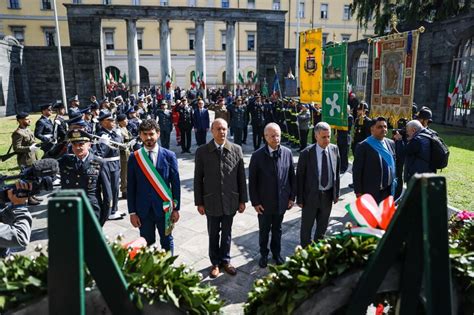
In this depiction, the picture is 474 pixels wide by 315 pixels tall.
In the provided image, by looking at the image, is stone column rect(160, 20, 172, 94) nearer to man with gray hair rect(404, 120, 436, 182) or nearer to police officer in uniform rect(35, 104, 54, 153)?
police officer in uniform rect(35, 104, 54, 153)

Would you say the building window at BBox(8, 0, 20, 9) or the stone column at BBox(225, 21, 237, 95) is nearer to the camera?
the stone column at BBox(225, 21, 237, 95)

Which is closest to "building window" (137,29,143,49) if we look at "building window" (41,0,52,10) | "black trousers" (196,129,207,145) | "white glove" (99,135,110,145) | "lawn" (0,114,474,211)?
"building window" (41,0,52,10)

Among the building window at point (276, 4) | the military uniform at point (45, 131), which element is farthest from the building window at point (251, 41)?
the military uniform at point (45, 131)

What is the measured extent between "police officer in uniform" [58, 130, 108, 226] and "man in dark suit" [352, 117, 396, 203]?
3558 millimetres

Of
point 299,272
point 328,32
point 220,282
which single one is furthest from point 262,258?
point 328,32

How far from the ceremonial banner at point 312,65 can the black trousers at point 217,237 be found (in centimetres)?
388

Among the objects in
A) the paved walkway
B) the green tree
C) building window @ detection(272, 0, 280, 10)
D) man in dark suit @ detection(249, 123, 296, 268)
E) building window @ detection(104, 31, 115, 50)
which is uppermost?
building window @ detection(272, 0, 280, 10)

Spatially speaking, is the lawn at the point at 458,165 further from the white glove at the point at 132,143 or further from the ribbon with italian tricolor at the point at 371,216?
the ribbon with italian tricolor at the point at 371,216

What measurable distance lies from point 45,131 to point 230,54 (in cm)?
2530

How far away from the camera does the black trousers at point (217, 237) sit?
14.5 ft

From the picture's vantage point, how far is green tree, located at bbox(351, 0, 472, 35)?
2080cm

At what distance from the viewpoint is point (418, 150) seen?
204 inches

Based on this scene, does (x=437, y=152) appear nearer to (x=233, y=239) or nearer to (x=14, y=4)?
(x=233, y=239)

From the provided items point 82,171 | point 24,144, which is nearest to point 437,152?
point 82,171
